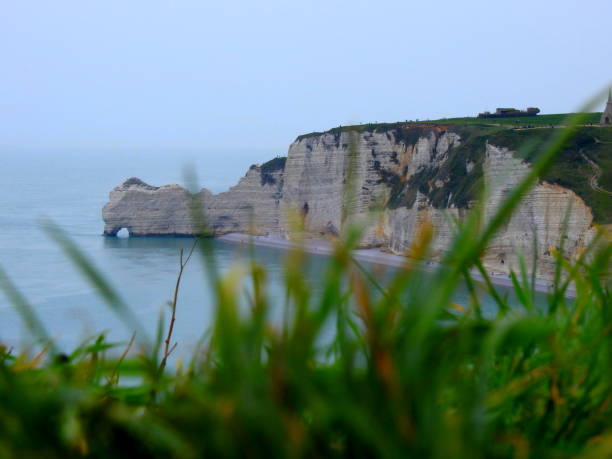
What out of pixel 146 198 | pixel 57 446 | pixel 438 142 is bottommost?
pixel 146 198

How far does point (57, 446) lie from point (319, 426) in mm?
147

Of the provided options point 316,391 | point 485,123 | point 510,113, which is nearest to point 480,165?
point 485,123

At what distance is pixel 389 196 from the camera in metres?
22.8

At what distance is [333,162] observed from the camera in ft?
120

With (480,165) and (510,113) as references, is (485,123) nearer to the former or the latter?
(510,113)

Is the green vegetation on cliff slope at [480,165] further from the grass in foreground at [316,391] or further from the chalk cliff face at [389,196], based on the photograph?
the grass in foreground at [316,391]

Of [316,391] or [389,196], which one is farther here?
[389,196]

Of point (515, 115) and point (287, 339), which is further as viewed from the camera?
point (515, 115)

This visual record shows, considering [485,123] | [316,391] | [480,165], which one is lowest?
[480,165]

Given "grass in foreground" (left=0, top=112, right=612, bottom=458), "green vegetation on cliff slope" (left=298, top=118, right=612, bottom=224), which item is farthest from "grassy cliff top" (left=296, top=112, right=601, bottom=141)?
"grass in foreground" (left=0, top=112, right=612, bottom=458)

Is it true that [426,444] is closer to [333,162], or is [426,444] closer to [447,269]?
[447,269]

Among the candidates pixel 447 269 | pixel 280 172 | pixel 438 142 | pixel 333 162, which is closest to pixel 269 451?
pixel 447 269

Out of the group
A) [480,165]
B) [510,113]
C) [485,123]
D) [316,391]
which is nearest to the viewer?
[316,391]

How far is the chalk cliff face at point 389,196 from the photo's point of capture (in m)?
24.9
